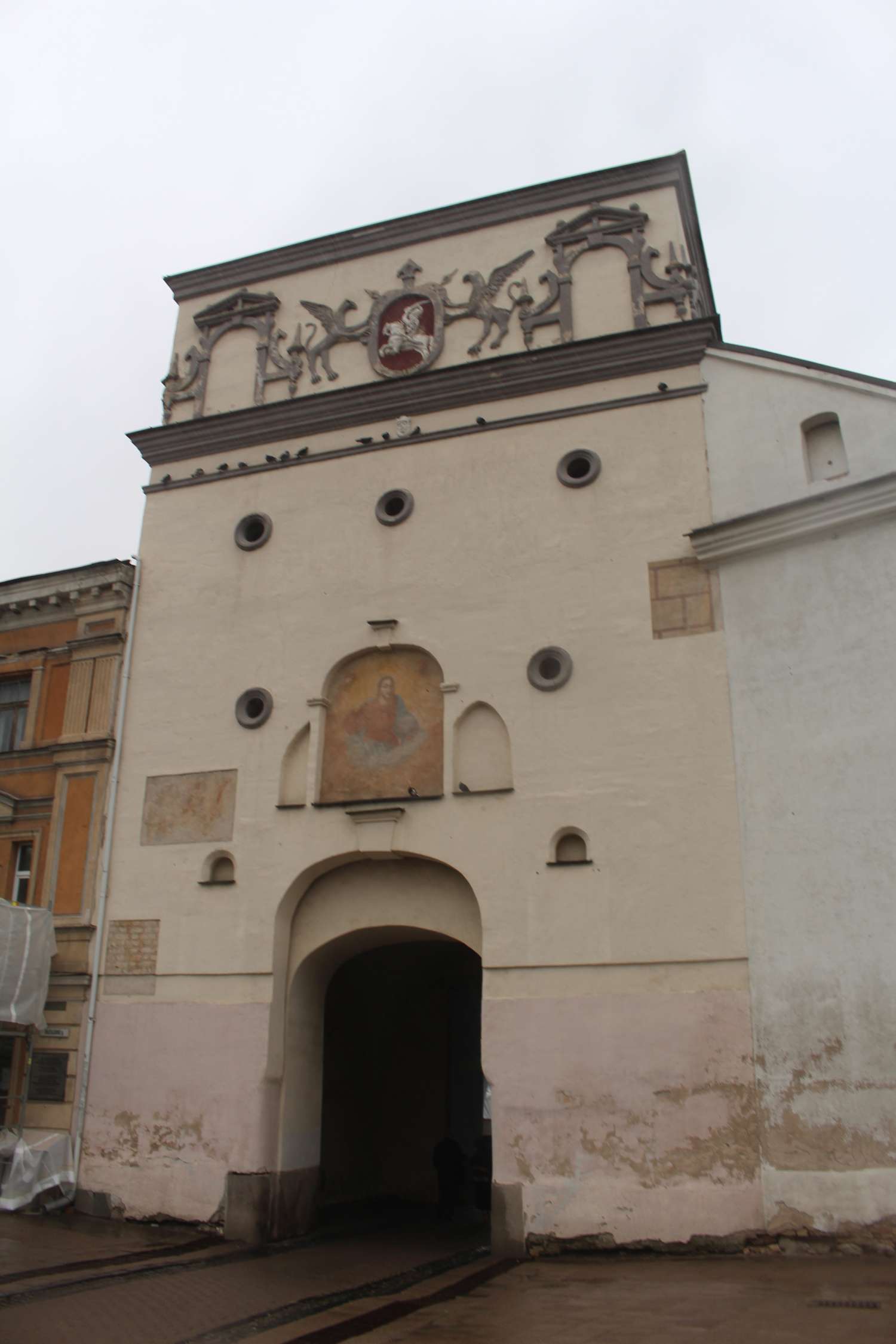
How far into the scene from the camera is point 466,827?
12672 mm

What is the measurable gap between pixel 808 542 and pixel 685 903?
408cm

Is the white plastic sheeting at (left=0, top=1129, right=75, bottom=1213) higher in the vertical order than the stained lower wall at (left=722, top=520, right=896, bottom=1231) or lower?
lower

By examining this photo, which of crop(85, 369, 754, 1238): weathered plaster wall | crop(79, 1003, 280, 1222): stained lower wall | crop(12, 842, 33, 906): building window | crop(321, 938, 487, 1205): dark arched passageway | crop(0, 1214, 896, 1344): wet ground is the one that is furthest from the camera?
crop(321, 938, 487, 1205): dark arched passageway

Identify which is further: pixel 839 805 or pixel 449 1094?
pixel 449 1094

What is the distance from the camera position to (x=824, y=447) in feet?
41.2

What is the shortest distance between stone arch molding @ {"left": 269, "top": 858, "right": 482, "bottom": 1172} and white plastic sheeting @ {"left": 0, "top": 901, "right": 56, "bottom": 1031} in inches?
121

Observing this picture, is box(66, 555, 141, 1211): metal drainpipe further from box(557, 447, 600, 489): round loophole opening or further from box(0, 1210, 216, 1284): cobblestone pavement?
box(557, 447, 600, 489): round loophole opening

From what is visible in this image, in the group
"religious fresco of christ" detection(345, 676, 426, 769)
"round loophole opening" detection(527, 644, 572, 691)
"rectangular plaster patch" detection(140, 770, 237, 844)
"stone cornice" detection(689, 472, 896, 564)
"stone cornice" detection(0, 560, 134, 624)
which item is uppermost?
"stone cornice" detection(0, 560, 134, 624)

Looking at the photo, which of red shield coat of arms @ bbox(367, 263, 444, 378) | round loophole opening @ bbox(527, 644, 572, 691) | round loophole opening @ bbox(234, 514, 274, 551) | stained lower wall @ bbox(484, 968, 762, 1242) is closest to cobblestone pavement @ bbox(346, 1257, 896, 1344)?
stained lower wall @ bbox(484, 968, 762, 1242)

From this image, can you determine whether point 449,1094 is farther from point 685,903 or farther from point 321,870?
point 685,903

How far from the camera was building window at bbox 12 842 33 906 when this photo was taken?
15.1 meters

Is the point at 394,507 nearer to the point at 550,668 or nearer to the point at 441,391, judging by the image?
the point at 441,391

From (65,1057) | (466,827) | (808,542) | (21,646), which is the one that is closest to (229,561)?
(21,646)

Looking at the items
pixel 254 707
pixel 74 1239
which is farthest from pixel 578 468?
pixel 74 1239
